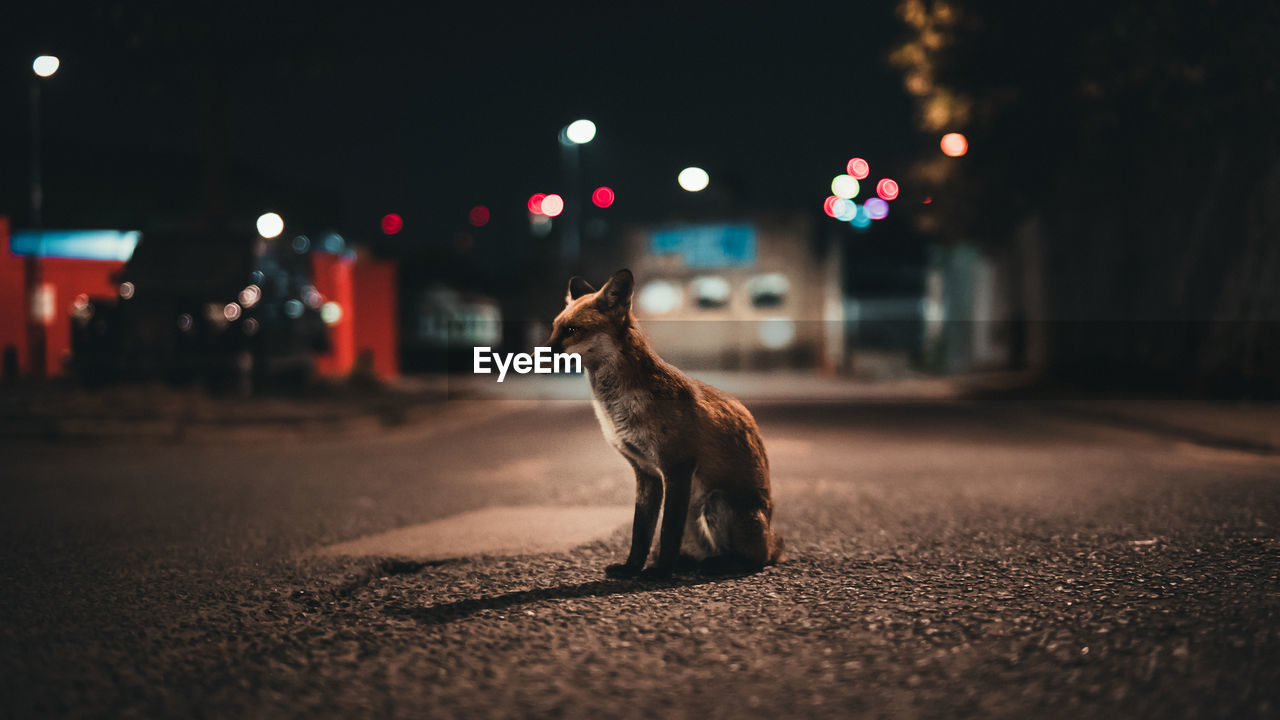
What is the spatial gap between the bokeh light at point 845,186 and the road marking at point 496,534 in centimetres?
1287

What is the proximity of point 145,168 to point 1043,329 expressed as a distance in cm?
2531

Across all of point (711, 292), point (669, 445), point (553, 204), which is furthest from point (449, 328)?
point (669, 445)

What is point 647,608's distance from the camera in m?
4.58

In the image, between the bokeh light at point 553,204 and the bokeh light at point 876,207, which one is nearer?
the bokeh light at point 876,207

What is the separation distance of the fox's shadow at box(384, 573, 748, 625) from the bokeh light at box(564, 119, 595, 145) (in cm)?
1166

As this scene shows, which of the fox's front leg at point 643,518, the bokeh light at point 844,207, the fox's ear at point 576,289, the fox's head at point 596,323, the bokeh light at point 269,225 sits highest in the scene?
the bokeh light at point 844,207

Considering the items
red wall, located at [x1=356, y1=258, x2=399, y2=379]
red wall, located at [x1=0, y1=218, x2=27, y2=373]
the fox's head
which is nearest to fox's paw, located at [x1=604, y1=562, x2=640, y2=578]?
the fox's head

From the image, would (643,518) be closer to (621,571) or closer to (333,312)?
(621,571)

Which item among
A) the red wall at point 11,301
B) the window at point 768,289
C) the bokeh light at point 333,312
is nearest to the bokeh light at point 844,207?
the bokeh light at point 333,312

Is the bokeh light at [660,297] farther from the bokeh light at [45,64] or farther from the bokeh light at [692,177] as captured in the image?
the bokeh light at [45,64]

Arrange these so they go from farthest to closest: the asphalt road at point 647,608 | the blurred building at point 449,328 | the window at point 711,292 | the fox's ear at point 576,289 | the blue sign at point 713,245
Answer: the window at point 711,292 < the blue sign at point 713,245 < the blurred building at point 449,328 < the fox's ear at point 576,289 < the asphalt road at point 647,608

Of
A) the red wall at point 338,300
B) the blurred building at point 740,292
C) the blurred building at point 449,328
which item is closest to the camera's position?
the red wall at point 338,300

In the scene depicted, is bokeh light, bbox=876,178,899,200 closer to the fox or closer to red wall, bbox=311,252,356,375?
the fox

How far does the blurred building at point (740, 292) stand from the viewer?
141 ft
